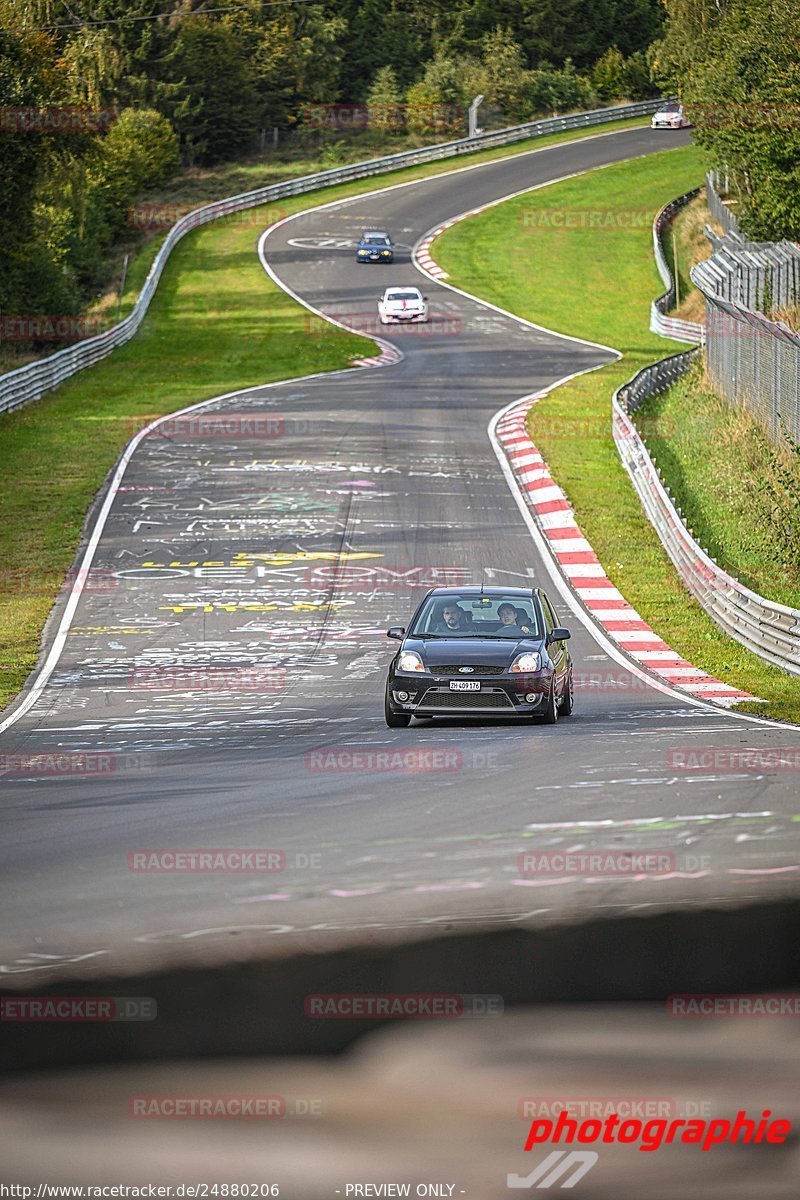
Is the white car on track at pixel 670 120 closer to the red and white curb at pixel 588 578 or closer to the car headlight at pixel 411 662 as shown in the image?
the red and white curb at pixel 588 578

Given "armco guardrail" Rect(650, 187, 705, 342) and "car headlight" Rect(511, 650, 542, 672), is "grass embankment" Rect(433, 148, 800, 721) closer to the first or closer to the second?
"armco guardrail" Rect(650, 187, 705, 342)

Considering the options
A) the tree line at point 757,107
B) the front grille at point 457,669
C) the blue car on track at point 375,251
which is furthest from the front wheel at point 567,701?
the blue car on track at point 375,251

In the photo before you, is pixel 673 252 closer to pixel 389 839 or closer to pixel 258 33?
pixel 258 33

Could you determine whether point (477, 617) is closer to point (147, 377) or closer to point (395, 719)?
point (395, 719)

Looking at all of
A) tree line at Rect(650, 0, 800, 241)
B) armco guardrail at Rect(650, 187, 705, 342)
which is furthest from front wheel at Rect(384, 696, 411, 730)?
tree line at Rect(650, 0, 800, 241)

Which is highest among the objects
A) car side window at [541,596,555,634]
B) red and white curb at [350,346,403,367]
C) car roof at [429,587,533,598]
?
car roof at [429,587,533,598]

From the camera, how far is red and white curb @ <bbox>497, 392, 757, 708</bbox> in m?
18.2

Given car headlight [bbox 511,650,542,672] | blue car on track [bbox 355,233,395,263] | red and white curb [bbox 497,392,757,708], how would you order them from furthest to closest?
1. blue car on track [bbox 355,233,395,263]
2. red and white curb [bbox 497,392,757,708]
3. car headlight [bbox 511,650,542,672]

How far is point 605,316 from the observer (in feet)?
189

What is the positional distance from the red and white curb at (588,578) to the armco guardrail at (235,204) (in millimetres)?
12530

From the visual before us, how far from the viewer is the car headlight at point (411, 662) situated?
14977 millimetres

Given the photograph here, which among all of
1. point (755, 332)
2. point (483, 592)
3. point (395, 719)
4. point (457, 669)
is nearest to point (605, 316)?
point (755, 332)

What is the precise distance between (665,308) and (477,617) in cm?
4203

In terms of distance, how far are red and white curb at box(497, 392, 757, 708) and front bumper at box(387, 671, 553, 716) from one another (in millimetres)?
2325
